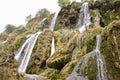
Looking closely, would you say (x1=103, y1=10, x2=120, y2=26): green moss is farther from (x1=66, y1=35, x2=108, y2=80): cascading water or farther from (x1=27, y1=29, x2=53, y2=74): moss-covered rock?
(x1=66, y1=35, x2=108, y2=80): cascading water

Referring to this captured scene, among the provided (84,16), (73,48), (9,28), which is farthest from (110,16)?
(9,28)

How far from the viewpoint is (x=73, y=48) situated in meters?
19.8

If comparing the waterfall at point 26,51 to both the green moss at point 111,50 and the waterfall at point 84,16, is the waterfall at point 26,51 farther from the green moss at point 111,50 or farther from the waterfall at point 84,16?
the green moss at point 111,50

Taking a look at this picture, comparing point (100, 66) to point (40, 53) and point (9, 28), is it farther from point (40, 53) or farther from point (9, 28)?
point (9, 28)

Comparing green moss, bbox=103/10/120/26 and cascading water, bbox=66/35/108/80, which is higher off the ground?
green moss, bbox=103/10/120/26

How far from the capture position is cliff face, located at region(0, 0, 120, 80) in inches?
541

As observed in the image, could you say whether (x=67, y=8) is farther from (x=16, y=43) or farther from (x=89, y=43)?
(x=89, y=43)

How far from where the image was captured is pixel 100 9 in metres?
34.7

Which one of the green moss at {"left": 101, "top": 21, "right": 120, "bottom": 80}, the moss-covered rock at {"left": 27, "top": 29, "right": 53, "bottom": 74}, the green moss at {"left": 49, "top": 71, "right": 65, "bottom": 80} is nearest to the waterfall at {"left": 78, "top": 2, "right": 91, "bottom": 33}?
the moss-covered rock at {"left": 27, "top": 29, "right": 53, "bottom": 74}

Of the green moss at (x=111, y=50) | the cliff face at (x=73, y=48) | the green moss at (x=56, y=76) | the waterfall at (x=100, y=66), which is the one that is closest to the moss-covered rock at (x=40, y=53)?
the cliff face at (x=73, y=48)

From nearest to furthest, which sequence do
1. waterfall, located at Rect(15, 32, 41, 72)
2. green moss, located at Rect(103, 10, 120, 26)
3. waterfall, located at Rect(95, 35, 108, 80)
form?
1. waterfall, located at Rect(95, 35, 108, 80)
2. waterfall, located at Rect(15, 32, 41, 72)
3. green moss, located at Rect(103, 10, 120, 26)

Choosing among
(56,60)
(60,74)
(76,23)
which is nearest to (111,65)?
(60,74)

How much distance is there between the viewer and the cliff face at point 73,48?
13738 millimetres

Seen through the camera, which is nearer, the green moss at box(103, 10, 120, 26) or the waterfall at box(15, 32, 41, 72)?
the waterfall at box(15, 32, 41, 72)
